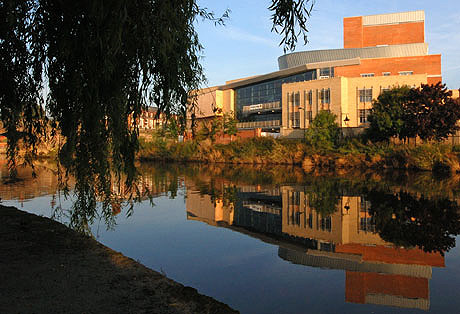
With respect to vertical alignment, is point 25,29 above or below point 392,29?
below

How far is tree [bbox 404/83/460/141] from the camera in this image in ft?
93.6

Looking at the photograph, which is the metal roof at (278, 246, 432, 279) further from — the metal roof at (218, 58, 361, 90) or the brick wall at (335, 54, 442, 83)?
the brick wall at (335, 54, 442, 83)

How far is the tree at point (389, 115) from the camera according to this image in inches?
1227

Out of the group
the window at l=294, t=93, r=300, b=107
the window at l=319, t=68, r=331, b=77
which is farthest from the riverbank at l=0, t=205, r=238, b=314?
the window at l=319, t=68, r=331, b=77

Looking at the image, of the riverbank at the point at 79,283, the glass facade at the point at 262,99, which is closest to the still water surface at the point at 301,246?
the riverbank at the point at 79,283

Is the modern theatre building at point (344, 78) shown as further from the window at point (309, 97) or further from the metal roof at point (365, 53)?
the window at point (309, 97)

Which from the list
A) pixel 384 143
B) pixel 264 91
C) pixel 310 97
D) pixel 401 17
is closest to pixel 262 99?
pixel 264 91

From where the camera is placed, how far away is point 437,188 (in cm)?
1656

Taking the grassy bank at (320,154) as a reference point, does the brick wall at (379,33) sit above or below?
above

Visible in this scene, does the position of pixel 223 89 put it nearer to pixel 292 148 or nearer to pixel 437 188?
pixel 292 148

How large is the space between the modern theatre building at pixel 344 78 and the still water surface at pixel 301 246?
39.7 metres

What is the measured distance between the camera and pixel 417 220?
986 centimetres

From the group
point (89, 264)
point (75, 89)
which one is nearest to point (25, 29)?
point (75, 89)

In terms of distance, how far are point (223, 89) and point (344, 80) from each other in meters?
31.1
